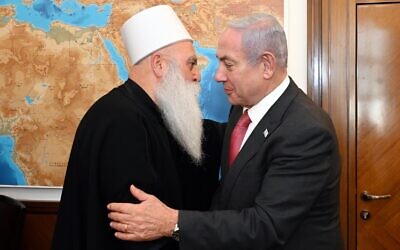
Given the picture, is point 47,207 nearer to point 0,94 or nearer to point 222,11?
point 0,94

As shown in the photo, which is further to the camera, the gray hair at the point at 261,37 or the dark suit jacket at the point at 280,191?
the gray hair at the point at 261,37

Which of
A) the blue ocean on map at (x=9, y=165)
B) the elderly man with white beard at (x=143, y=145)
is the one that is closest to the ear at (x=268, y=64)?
the elderly man with white beard at (x=143, y=145)

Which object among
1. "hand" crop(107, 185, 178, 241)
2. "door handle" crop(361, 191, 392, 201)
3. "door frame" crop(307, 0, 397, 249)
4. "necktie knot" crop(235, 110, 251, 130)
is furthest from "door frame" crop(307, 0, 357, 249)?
"hand" crop(107, 185, 178, 241)

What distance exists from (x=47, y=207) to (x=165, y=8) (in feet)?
5.49

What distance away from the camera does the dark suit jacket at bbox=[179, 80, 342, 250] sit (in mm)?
1605

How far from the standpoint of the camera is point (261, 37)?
1760mm

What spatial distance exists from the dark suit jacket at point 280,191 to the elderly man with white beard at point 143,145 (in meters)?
0.22

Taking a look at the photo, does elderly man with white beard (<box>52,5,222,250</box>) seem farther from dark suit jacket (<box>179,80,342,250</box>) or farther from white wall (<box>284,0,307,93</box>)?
white wall (<box>284,0,307,93</box>)

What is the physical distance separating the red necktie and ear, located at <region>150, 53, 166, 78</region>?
0.42 metres

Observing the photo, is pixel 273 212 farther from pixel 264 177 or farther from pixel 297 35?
pixel 297 35

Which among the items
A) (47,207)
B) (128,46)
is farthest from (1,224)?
(128,46)

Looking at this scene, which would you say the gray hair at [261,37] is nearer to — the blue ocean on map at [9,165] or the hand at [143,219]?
the hand at [143,219]

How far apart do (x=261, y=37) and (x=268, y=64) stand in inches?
4.4

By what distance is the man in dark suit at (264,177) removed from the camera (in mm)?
1600
